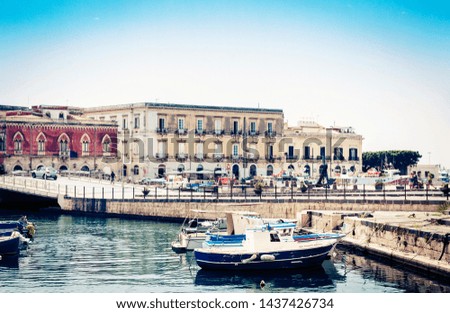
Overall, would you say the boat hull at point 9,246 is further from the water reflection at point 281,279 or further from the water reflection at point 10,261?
the water reflection at point 281,279

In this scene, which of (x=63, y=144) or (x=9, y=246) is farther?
(x=63, y=144)

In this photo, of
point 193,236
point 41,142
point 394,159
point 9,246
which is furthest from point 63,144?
point 9,246

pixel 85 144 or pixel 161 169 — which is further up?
pixel 85 144

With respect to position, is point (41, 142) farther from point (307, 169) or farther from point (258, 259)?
point (258, 259)

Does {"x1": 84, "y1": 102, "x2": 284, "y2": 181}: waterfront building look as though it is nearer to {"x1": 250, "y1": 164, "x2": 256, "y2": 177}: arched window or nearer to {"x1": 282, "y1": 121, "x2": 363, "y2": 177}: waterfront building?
{"x1": 250, "y1": 164, "x2": 256, "y2": 177}: arched window

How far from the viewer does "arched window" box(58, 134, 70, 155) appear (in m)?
70.2

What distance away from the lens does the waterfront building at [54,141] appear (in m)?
→ 66.6

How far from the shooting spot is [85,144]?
72.2 m

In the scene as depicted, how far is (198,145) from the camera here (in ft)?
247

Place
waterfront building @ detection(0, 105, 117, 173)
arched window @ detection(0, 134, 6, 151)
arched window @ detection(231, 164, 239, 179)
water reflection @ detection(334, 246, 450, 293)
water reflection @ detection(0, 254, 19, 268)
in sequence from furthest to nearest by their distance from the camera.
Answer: arched window @ detection(231, 164, 239, 179), waterfront building @ detection(0, 105, 117, 173), arched window @ detection(0, 134, 6, 151), water reflection @ detection(0, 254, 19, 268), water reflection @ detection(334, 246, 450, 293)

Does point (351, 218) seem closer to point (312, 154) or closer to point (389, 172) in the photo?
point (389, 172)

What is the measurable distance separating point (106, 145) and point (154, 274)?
4468 cm

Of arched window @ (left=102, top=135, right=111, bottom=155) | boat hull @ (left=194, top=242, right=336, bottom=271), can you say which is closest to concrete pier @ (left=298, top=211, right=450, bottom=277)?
boat hull @ (left=194, top=242, right=336, bottom=271)

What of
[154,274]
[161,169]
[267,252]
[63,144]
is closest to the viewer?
[154,274]
